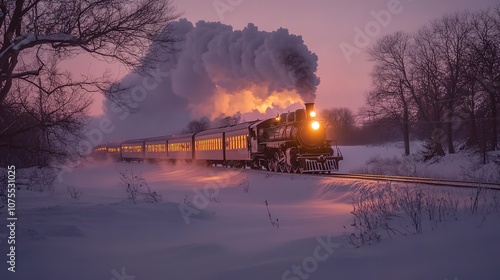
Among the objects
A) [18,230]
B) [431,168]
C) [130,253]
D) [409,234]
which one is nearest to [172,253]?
[130,253]

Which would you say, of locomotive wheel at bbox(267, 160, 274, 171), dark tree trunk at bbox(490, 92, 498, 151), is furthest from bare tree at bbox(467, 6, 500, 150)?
locomotive wheel at bbox(267, 160, 274, 171)

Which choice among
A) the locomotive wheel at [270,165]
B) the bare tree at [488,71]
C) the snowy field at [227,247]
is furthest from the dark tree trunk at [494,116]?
the snowy field at [227,247]

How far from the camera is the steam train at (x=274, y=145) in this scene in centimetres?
1973

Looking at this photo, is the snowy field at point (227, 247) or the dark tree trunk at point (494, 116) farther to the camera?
the dark tree trunk at point (494, 116)

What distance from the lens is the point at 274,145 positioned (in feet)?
70.5

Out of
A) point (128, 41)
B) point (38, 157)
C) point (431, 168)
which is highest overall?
point (128, 41)

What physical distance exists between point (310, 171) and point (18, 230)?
1450 centimetres

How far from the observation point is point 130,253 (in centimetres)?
630

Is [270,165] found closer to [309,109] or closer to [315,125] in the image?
[315,125]

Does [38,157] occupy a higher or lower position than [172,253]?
higher

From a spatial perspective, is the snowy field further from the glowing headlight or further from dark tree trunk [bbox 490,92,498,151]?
dark tree trunk [bbox 490,92,498,151]

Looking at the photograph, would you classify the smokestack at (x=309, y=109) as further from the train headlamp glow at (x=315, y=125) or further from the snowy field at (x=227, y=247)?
the snowy field at (x=227, y=247)

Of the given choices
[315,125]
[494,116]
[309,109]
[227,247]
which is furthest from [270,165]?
[227,247]

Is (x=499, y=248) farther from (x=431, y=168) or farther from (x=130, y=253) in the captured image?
(x=431, y=168)
